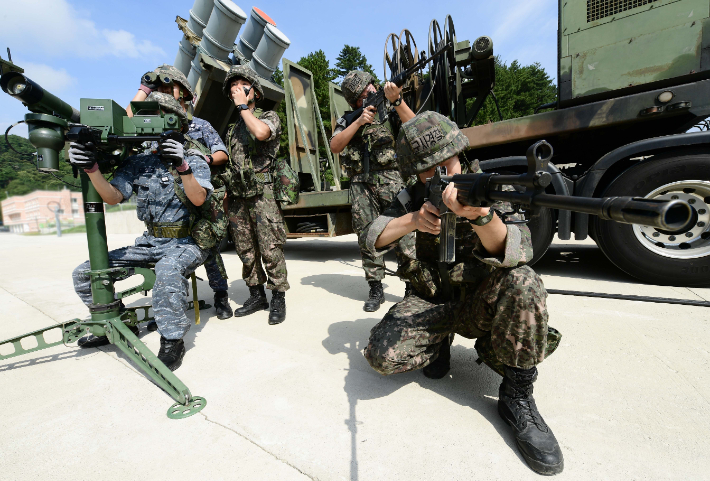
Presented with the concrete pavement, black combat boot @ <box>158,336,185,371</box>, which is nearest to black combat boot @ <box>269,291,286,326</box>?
the concrete pavement

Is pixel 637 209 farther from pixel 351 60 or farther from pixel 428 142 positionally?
pixel 351 60

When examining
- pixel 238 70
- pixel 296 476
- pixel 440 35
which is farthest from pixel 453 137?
pixel 440 35

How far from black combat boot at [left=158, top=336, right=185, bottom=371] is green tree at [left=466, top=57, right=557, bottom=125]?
2118 centimetres

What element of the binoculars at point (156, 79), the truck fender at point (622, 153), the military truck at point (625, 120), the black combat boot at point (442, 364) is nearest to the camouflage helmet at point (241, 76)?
the binoculars at point (156, 79)

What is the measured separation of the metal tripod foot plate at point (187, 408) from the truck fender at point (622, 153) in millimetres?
3108

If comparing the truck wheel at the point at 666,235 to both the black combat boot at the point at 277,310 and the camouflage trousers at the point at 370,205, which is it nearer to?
the camouflage trousers at the point at 370,205

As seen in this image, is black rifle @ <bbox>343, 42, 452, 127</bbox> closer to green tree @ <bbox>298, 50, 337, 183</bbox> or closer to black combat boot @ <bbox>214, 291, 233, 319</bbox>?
black combat boot @ <bbox>214, 291, 233, 319</bbox>

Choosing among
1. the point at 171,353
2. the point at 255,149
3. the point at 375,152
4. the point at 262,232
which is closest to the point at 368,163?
the point at 375,152

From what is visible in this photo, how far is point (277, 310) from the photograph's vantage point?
2604 millimetres

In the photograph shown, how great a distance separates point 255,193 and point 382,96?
3.97 feet

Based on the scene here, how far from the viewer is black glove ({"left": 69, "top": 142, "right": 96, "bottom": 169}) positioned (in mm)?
1719

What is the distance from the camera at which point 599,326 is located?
2164mm

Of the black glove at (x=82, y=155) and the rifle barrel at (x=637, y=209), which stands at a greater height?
the black glove at (x=82, y=155)

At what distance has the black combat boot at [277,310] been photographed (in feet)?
8.35
